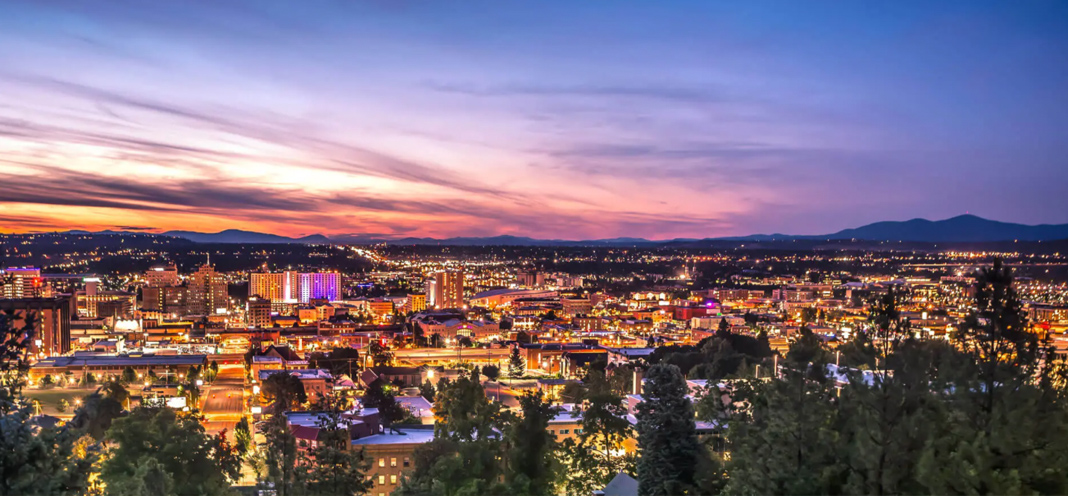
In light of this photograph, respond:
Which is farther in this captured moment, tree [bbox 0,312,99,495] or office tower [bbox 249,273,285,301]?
office tower [bbox 249,273,285,301]

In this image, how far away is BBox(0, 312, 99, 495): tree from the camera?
13.5 ft

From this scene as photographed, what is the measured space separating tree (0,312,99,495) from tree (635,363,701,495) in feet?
23.4

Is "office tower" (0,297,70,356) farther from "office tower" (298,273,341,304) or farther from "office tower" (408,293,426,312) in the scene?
"office tower" (298,273,341,304)

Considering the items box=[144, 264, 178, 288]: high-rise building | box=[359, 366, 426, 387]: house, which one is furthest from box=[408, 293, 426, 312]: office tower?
box=[359, 366, 426, 387]: house

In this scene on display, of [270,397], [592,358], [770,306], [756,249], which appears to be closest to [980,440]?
[270,397]

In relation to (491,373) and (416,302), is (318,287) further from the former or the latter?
(491,373)

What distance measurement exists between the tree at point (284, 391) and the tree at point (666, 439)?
1474 cm

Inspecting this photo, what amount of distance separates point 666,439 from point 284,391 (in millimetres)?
15623

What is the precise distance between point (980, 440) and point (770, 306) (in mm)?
70115

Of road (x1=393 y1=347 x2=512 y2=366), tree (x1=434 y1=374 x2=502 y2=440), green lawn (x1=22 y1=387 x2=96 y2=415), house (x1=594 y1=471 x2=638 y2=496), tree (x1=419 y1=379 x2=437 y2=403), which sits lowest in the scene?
road (x1=393 y1=347 x2=512 y2=366)

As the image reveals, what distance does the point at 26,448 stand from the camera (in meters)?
4.13

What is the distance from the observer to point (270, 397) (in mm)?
24234

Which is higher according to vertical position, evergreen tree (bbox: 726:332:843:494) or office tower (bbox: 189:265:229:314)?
evergreen tree (bbox: 726:332:843:494)

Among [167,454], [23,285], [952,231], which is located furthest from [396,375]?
[952,231]
